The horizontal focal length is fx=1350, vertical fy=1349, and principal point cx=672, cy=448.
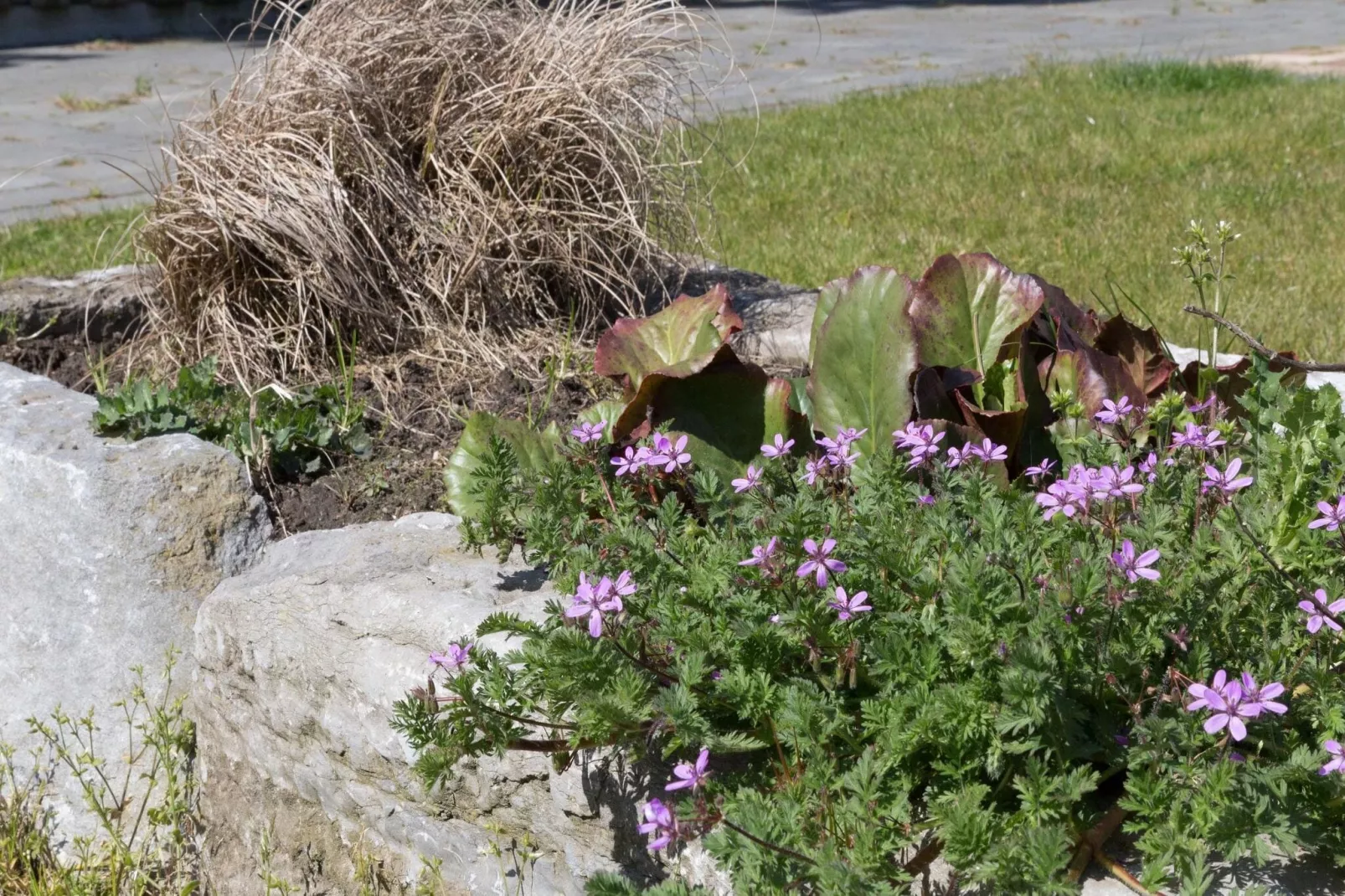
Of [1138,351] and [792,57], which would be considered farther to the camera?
[792,57]

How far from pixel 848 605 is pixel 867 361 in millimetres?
825

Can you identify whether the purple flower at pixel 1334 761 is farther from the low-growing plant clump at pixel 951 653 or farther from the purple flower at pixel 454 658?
the purple flower at pixel 454 658

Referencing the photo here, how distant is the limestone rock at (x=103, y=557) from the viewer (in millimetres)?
2637

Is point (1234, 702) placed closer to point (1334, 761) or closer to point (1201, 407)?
point (1334, 761)

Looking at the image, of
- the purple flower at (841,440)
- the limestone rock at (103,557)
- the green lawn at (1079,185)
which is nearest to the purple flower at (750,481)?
the purple flower at (841,440)

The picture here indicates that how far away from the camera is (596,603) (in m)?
1.64

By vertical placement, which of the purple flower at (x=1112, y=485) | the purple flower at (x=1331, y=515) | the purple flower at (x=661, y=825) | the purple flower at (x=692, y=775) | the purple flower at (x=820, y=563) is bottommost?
the purple flower at (x=661, y=825)

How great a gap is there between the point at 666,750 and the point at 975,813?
1.26 feet

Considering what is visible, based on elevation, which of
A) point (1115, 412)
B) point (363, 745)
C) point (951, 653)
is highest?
point (1115, 412)

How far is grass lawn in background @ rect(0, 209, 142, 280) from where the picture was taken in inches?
188

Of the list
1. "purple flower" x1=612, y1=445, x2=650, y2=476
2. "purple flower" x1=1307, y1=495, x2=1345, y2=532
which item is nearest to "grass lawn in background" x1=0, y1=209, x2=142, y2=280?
"purple flower" x1=612, y1=445, x2=650, y2=476

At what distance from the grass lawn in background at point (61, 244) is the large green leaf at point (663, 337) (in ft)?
7.84

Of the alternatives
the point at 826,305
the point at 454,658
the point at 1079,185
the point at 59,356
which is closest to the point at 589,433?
the point at 454,658

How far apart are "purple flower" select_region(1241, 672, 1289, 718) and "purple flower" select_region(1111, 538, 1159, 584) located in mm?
144
